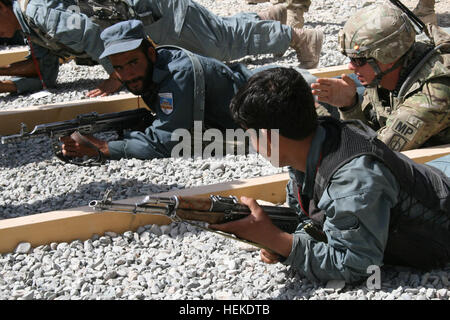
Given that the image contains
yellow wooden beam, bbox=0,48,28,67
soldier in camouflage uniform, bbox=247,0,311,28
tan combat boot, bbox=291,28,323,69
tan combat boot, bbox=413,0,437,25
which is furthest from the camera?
yellow wooden beam, bbox=0,48,28,67

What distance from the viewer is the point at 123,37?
4055 mm

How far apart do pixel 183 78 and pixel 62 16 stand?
2.28m

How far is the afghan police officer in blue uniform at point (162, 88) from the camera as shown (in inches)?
156

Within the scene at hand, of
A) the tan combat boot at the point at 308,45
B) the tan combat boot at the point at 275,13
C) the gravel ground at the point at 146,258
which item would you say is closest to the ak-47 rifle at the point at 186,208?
the gravel ground at the point at 146,258

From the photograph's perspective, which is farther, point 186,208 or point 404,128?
point 404,128

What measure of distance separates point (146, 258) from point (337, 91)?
1.63 metres

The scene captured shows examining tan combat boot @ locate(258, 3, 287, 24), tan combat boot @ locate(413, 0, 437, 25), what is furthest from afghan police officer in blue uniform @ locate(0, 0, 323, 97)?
tan combat boot @ locate(413, 0, 437, 25)

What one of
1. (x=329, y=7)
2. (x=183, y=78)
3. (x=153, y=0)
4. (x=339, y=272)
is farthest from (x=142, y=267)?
(x=329, y=7)

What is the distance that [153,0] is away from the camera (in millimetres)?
5590

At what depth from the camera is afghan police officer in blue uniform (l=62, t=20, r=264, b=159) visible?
13.0 ft

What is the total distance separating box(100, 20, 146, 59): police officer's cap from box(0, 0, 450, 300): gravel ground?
81cm

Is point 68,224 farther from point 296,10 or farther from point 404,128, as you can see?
→ point 296,10

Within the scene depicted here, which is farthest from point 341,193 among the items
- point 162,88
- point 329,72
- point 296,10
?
point 296,10

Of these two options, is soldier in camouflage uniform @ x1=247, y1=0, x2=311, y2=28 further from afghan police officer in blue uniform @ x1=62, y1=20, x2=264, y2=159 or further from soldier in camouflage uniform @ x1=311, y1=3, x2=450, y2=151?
soldier in camouflage uniform @ x1=311, y1=3, x2=450, y2=151
